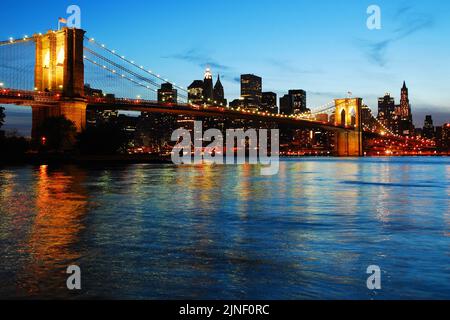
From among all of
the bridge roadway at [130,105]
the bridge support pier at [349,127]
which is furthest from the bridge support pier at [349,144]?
the bridge roadway at [130,105]

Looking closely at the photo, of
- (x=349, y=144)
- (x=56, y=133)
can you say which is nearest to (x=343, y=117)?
(x=349, y=144)

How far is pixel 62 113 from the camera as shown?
205 feet

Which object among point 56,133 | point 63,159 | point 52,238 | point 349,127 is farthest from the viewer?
point 349,127

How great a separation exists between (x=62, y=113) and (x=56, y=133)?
→ 172 inches

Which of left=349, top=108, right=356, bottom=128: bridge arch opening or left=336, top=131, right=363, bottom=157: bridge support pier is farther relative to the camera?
left=349, top=108, right=356, bottom=128: bridge arch opening

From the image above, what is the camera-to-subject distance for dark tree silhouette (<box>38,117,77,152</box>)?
193 ft

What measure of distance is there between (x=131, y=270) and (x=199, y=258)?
1389 millimetres

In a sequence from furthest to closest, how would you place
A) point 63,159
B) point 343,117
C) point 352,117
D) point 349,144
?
point 343,117
point 352,117
point 349,144
point 63,159

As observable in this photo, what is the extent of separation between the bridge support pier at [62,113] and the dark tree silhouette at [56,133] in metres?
1.40

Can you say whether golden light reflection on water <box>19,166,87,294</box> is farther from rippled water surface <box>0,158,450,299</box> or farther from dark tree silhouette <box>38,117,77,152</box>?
dark tree silhouette <box>38,117,77,152</box>

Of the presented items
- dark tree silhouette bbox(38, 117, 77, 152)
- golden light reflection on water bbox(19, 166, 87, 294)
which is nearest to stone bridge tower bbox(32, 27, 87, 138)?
dark tree silhouette bbox(38, 117, 77, 152)

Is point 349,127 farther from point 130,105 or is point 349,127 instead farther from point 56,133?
point 56,133

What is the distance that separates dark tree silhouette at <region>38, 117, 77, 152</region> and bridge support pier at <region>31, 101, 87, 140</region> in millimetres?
1404
